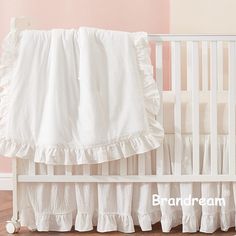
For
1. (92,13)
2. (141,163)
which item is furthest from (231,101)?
(92,13)

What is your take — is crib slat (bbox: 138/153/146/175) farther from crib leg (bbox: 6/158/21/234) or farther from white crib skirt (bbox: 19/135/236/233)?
crib leg (bbox: 6/158/21/234)

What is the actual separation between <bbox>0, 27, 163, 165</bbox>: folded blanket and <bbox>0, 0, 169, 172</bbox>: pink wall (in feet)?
2.97

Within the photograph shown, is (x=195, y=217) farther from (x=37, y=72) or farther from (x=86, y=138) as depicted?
(x=37, y=72)

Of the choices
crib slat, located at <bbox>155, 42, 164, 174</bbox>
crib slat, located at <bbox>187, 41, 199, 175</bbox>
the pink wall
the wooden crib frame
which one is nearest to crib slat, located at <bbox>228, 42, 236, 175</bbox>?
the wooden crib frame

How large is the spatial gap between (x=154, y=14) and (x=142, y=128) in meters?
1.11

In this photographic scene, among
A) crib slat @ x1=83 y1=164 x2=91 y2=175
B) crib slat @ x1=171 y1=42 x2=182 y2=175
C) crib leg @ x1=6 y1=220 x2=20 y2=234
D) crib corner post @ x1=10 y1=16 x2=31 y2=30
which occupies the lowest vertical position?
crib leg @ x1=6 y1=220 x2=20 y2=234

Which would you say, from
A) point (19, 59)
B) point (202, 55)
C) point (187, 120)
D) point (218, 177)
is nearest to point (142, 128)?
point (187, 120)

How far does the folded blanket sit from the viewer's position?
6.49 ft

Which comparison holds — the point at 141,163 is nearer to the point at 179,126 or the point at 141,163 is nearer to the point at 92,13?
the point at 179,126

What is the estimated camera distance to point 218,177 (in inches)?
80.3

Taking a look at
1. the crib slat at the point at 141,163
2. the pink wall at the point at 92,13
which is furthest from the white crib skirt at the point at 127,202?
the pink wall at the point at 92,13

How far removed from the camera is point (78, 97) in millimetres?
2010

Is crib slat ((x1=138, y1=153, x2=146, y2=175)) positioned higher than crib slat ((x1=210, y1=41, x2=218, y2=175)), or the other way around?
crib slat ((x1=210, y1=41, x2=218, y2=175))

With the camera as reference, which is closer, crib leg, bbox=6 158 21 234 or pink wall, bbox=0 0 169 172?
crib leg, bbox=6 158 21 234
